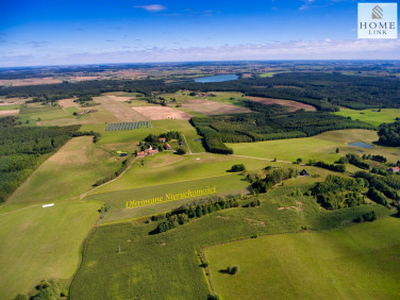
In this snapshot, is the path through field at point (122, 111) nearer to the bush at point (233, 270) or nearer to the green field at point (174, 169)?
the green field at point (174, 169)

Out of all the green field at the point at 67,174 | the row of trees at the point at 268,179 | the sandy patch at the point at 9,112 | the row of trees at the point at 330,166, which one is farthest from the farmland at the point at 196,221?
the sandy patch at the point at 9,112

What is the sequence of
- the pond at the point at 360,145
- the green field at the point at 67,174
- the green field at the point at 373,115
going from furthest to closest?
the green field at the point at 373,115, the pond at the point at 360,145, the green field at the point at 67,174

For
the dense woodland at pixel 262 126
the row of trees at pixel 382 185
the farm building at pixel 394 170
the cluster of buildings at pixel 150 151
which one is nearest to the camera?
the row of trees at pixel 382 185

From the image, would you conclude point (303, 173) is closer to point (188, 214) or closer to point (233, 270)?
point (188, 214)

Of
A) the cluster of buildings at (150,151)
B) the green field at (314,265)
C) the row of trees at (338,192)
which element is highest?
the cluster of buildings at (150,151)

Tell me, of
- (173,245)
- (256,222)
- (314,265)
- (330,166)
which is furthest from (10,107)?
(314,265)
